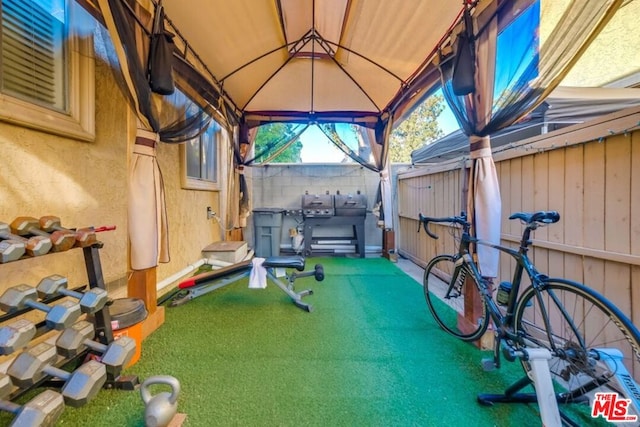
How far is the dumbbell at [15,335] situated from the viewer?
104 centimetres

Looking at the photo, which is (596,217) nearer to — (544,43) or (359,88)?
(544,43)

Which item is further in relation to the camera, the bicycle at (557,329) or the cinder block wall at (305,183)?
the cinder block wall at (305,183)

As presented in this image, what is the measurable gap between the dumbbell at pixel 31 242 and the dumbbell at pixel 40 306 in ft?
0.65

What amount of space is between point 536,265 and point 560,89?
2101 millimetres

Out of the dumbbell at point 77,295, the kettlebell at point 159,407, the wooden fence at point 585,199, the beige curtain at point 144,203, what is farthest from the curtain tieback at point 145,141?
the wooden fence at point 585,199

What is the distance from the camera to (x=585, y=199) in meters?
1.73

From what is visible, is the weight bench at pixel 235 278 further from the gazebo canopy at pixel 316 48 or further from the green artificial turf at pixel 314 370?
the gazebo canopy at pixel 316 48

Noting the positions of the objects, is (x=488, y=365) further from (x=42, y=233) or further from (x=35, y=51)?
(x=35, y=51)

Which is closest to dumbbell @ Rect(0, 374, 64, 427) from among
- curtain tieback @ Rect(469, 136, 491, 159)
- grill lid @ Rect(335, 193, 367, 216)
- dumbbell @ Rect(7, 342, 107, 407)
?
dumbbell @ Rect(7, 342, 107, 407)

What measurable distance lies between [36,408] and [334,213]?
4.65 m

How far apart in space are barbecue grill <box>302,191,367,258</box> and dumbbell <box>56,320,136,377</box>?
4132 millimetres

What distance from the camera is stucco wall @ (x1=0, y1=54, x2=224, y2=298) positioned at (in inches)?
64.1

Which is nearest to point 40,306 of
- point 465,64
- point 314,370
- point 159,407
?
point 159,407

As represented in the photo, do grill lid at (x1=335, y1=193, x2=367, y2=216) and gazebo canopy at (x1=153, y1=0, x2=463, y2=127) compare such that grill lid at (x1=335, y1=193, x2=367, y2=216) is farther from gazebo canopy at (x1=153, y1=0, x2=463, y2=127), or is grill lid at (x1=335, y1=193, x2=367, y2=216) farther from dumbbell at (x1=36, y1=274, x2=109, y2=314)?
dumbbell at (x1=36, y1=274, x2=109, y2=314)
